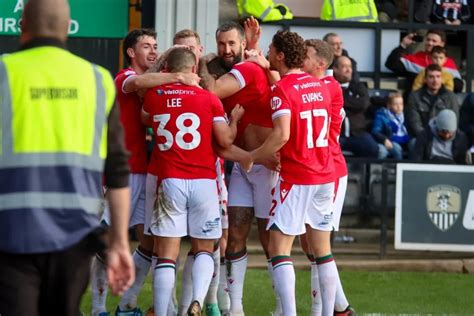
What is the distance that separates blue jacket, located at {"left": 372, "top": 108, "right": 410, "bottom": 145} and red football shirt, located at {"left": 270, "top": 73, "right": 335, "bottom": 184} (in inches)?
238

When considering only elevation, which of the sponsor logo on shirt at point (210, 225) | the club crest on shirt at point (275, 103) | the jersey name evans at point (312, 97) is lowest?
the sponsor logo on shirt at point (210, 225)

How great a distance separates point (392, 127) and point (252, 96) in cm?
580

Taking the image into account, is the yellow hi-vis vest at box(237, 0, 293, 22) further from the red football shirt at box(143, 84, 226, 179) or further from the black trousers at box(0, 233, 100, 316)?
the black trousers at box(0, 233, 100, 316)

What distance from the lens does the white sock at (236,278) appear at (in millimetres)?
10094

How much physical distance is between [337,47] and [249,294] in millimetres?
4382

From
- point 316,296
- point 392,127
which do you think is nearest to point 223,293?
point 316,296

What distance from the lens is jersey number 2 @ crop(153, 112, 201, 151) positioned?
9211 millimetres

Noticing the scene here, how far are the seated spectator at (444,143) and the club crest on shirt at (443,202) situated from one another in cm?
80

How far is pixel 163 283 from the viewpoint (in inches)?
366

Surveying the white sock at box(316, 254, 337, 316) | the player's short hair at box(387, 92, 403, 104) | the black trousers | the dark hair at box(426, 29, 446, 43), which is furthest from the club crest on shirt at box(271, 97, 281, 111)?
the dark hair at box(426, 29, 446, 43)

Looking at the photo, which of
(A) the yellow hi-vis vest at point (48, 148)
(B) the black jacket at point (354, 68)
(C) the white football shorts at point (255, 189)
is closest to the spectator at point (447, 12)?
(B) the black jacket at point (354, 68)

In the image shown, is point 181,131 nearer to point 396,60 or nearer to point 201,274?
point 201,274

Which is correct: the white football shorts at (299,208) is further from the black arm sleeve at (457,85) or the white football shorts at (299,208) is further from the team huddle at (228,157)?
the black arm sleeve at (457,85)

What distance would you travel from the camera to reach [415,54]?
16.3 meters
